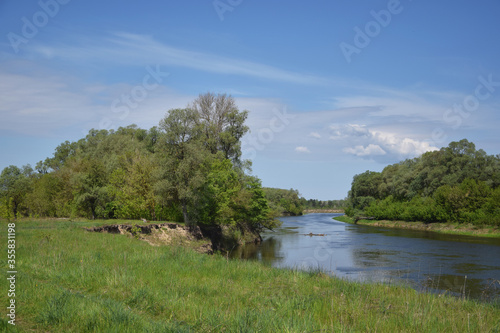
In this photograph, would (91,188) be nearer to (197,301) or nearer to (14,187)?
(14,187)

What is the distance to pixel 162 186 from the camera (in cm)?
3647

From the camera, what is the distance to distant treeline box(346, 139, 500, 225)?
5984 centimetres

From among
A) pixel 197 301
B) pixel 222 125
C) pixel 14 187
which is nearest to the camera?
pixel 197 301

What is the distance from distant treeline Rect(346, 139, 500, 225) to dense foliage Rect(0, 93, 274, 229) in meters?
31.1

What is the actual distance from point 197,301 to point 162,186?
27729 mm

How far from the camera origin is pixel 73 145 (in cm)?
8900

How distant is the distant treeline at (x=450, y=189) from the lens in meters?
59.8

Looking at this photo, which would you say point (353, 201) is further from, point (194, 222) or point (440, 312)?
point (440, 312)

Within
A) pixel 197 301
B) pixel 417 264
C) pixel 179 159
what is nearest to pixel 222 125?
pixel 179 159

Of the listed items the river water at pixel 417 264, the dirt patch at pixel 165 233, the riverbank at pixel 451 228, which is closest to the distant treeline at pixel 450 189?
the riverbank at pixel 451 228

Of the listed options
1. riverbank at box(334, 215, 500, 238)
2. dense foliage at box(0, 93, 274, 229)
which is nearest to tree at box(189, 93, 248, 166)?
dense foliage at box(0, 93, 274, 229)

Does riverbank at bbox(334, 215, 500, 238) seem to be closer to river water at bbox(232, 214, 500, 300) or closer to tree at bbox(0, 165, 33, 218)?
river water at bbox(232, 214, 500, 300)

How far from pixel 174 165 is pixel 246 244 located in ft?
52.8

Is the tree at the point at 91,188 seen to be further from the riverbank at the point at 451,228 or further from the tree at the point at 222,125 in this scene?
the riverbank at the point at 451,228
